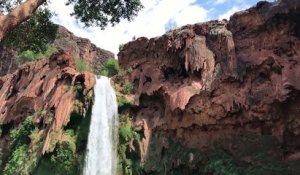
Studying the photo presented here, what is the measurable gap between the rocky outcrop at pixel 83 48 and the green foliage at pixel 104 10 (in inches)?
1314

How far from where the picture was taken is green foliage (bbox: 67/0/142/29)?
11086 millimetres

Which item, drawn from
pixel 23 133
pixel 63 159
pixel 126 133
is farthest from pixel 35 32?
pixel 23 133

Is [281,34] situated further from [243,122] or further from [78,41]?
[78,41]

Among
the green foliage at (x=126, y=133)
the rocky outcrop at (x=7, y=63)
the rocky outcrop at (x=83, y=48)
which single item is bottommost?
the green foliage at (x=126, y=133)

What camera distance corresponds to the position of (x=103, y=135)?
67.9 ft

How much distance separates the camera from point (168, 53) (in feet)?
70.0

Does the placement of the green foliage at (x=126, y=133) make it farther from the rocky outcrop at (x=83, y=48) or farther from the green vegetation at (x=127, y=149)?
the rocky outcrop at (x=83, y=48)

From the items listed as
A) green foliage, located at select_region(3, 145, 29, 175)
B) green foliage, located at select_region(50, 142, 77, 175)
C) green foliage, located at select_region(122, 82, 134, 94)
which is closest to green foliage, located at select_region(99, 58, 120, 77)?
green foliage, located at select_region(122, 82, 134, 94)

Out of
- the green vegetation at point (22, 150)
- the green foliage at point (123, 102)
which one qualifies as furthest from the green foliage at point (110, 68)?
the green foliage at point (123, 102)

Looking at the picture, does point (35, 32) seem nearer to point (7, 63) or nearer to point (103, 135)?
point (103, 135)

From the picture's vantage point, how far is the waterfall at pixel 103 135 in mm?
19734

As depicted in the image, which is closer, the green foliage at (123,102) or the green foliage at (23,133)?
the green foliage at (123,102)

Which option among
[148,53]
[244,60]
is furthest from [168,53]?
[244,60]

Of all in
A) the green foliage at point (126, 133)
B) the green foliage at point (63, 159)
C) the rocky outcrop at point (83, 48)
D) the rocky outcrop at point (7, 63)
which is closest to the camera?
the green foliage at point (63, 159)
